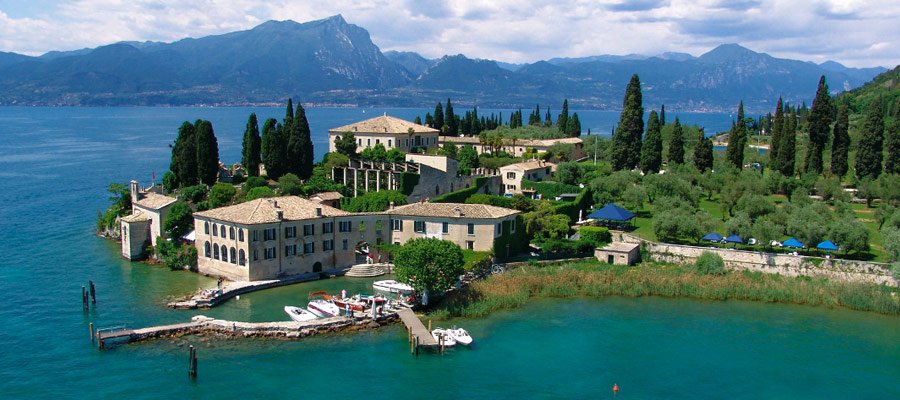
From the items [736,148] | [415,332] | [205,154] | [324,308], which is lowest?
[415,332]

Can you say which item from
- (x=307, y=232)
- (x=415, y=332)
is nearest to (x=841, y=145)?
(x=307, y=232)

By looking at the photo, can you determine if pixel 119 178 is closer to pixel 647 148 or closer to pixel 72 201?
pixel 72 201

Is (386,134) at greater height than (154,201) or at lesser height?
greater

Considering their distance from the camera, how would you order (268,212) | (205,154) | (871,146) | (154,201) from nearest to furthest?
(268,212) → (154,201) → (205,154) → (871,146)

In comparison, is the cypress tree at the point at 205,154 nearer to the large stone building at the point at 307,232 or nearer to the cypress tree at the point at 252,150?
the cypress tree at the point at 252,150

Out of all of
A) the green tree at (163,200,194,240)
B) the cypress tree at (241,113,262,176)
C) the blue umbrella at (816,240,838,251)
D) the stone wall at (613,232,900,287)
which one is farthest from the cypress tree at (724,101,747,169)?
the green tree at (163,200,194,240)

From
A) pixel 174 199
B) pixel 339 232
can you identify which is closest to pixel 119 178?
pixel 174 199

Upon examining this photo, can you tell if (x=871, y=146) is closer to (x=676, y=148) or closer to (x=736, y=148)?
(x=736, y=148)

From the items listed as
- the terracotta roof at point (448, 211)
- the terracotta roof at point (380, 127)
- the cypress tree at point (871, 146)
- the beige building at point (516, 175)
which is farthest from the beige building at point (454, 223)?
the cypress tree at point (871, 146)
